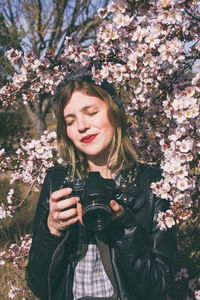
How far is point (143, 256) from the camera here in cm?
160

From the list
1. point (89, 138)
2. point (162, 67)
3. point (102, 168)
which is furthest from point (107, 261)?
point (162, 67)

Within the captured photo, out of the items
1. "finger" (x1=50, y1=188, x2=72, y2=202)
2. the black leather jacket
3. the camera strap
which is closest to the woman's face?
the black leather jacket

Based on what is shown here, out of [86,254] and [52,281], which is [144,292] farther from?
[52,281]

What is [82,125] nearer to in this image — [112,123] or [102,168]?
[112,123]

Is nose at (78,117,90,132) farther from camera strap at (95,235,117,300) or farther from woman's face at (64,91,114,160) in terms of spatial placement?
camera strap at (95,235,117,300)

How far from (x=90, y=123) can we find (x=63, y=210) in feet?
2.01

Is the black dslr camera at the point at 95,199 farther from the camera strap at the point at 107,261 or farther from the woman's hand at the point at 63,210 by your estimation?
the camera strap at the point at 107,261

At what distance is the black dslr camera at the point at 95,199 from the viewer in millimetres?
1487

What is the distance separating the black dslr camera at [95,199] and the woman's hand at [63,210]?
60 millimetres

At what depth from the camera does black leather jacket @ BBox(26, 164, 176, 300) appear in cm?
158

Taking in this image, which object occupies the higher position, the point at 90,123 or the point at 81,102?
the point at 81,102

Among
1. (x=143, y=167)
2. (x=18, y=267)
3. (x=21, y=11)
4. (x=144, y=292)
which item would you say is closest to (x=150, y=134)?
(x=143, y=167)

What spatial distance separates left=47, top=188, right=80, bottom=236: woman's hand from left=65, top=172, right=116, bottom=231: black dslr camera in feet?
0.20

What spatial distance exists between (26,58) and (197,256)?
2883 mm
